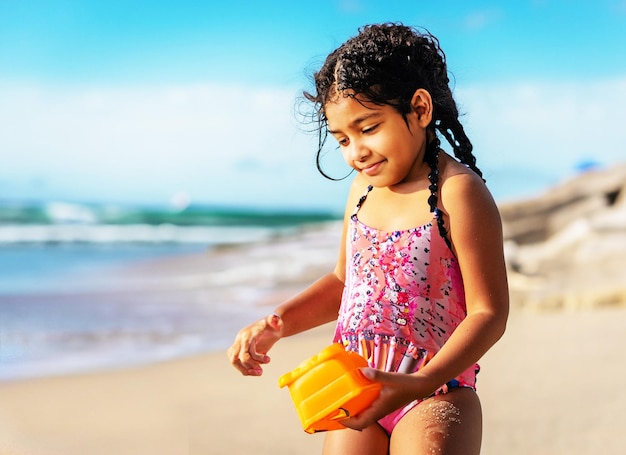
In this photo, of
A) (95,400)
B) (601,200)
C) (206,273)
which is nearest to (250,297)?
(206,273)

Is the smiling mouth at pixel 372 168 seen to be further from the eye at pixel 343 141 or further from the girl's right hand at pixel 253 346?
the girl's right hand at pixel 253 346

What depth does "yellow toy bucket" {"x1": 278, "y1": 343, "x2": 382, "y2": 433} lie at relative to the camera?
1568 mm

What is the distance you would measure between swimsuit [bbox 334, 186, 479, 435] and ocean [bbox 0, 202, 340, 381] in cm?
296

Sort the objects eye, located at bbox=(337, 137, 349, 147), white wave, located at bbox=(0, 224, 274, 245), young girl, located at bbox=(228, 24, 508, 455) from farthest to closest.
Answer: white wave, located at bbox=(0, 224, 274, 245), eye, located at bbox=(337, 137, 349, 147), young girl, located at bbox=(228, 24, 508, 455)

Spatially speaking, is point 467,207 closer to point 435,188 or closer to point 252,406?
point 435,188

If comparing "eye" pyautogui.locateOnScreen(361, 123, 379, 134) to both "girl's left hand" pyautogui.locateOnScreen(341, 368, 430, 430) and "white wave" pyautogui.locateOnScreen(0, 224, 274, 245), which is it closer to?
"girl's left hand" pyautogui.locateOnScreen(341, 368, 430, 430)

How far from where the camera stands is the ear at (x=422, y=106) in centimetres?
189

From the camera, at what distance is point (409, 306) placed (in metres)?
Result: 1.90

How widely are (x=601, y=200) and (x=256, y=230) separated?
12.5 meters

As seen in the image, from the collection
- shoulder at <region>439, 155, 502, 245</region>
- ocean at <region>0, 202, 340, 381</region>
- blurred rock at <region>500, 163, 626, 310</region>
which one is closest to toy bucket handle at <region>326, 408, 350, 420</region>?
shoulder at <region>439, 155, 502, 245</region>

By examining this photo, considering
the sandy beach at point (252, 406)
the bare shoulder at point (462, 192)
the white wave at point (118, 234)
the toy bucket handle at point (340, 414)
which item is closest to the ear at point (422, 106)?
the bare shoulder at point (462, 192)

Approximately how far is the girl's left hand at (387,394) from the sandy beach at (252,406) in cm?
171

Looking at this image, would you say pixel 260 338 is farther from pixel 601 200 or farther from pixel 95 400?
pixel 601 200

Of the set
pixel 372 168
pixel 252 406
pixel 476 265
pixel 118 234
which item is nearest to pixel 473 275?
pixel 476 265
